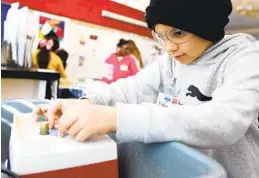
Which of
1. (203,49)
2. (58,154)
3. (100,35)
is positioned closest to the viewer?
(58,154)

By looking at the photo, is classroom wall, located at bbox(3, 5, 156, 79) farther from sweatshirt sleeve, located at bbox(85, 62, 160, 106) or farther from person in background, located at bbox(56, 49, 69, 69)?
sweatshirt sleeve, located at bbox(85, 62, 160, 106)

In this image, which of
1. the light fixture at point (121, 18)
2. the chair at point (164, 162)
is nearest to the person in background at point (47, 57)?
the light fixture at point (121, 18)

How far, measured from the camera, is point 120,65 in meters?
2.65

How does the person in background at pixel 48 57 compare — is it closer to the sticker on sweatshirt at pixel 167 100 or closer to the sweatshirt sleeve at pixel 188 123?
the sticker on sweatshirt at pixel 167 100

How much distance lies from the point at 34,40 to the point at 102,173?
183cm

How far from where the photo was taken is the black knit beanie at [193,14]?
52cm

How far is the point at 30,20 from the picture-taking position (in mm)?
2016

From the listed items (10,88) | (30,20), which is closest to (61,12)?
(30,20)

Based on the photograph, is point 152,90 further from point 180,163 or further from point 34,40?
point 34,40

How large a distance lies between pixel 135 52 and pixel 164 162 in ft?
8.41

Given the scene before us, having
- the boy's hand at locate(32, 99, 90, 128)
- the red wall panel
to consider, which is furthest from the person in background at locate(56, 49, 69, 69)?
the boy's hand at locate(32, 99, 90, 128)

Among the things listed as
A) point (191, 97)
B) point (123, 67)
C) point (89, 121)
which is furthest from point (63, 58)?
point (89, 121)

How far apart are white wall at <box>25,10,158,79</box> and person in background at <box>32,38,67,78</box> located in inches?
2.3

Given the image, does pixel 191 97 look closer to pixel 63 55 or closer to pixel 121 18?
pixel 63 55
